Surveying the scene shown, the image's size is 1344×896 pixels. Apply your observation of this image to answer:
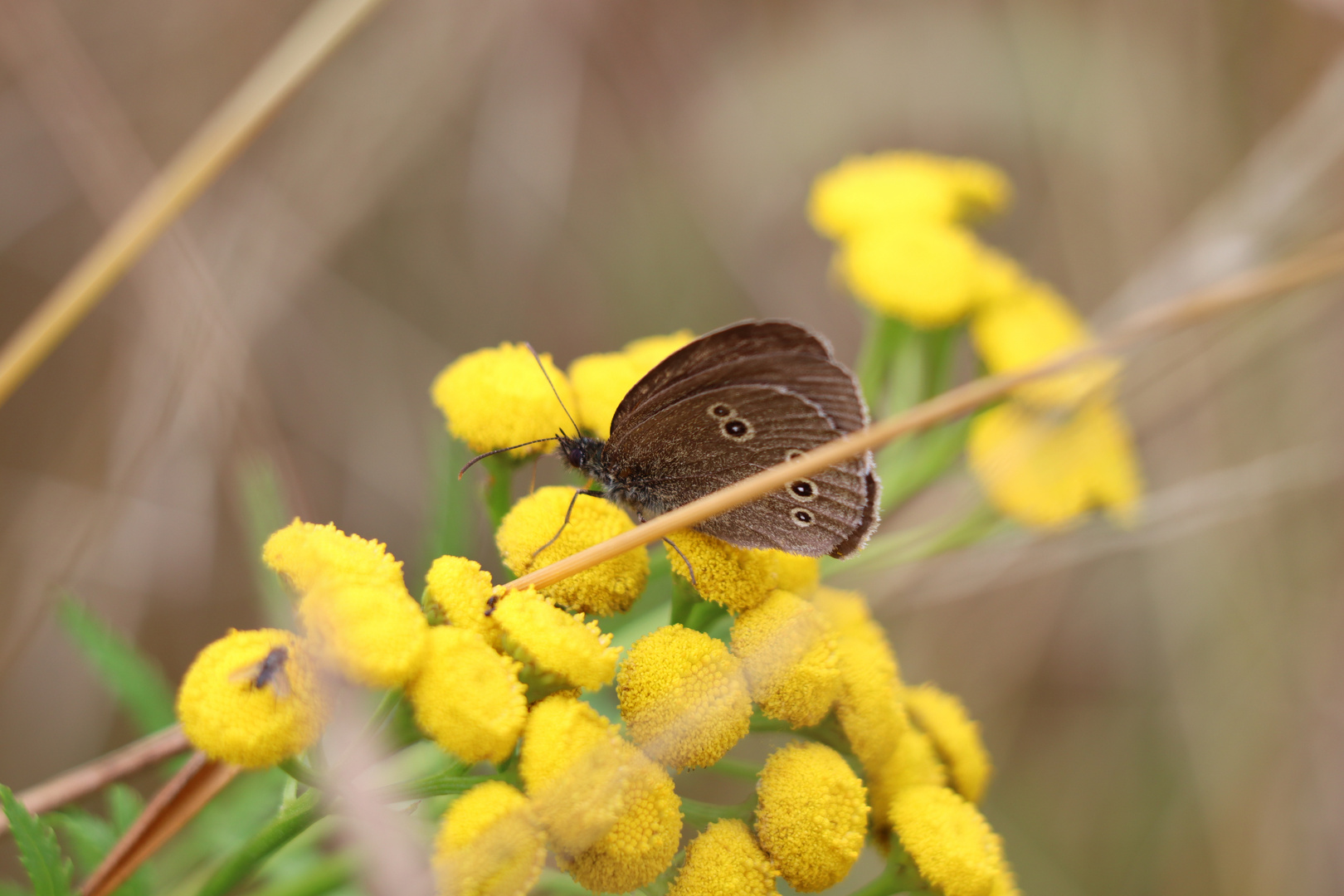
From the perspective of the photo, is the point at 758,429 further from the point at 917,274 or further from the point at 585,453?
the point at 917,274

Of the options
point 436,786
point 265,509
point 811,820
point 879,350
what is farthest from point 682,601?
point 879,350

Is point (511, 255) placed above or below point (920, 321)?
above

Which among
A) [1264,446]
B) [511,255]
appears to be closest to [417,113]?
[511,255]

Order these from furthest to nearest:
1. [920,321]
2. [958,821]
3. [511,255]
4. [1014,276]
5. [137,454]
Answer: [511,255] → [1014,276] → [920,321] → [137,454] → [958,821]

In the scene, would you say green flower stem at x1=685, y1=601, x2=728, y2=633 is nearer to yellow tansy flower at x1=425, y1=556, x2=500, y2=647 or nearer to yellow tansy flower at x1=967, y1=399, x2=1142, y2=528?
yellow tansy flower at x1=425, y1=556, x2=500, y2=647

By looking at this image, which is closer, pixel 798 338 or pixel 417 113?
pixel 798 338

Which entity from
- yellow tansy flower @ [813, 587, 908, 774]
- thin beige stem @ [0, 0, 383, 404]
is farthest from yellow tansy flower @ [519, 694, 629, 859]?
thin beige stem @ [0, 0, 383, 404]

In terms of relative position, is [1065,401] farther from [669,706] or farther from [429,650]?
[429,650]
